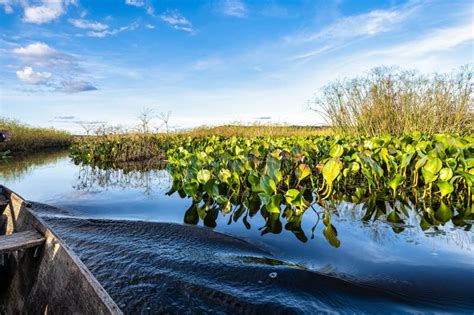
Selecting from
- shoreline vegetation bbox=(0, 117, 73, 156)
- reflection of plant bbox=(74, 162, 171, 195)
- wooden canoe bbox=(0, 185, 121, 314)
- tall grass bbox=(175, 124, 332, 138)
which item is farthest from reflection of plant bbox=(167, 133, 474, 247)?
shoreline vegetation bbox=(0, 117, 73, 156)

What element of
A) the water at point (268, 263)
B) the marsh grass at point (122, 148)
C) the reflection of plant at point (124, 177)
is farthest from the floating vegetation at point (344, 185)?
the marsh grass at point (122, 148)

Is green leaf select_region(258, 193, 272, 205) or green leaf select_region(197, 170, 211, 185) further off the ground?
green leaf select_region(197, 170, 211, 185)

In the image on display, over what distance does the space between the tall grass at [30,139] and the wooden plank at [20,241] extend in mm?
14720

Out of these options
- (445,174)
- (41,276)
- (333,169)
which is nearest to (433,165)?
(445,174)

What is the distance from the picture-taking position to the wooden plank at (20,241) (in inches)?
77.4

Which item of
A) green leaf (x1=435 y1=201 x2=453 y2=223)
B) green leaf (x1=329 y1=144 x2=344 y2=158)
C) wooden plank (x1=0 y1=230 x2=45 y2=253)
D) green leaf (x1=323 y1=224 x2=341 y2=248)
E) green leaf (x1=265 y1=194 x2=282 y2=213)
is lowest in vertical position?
green leaf (x1=323 y1=224 x2=341 y2=248)

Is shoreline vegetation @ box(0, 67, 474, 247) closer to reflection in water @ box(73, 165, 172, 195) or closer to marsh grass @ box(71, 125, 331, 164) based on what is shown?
reflection in water @ box(73, 165, 172, 195)

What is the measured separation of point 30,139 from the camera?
60.2 ft

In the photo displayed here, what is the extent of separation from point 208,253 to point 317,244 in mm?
1055

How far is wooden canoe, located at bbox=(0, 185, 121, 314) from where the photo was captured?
1474 mm

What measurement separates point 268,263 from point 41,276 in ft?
5.43

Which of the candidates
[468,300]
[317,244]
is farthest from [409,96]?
[468,300]

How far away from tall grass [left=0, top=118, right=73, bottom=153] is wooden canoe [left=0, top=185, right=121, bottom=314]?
1419 cm

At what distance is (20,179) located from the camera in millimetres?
8578
